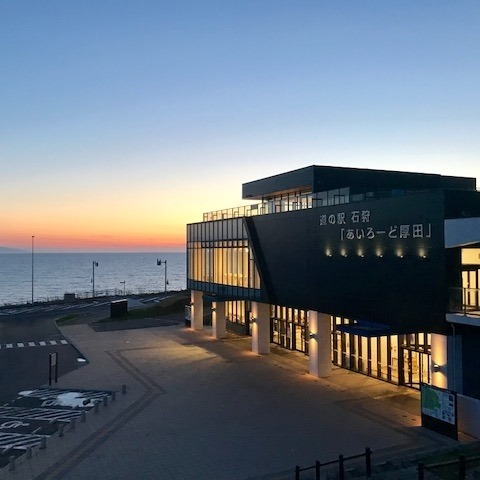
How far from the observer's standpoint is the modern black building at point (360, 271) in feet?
66.8

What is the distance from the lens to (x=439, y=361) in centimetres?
2103

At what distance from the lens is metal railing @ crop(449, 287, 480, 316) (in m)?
19.8

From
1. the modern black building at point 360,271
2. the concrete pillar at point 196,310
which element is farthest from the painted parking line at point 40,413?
the concrete pillar at point 196,310

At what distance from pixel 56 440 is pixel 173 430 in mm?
4484

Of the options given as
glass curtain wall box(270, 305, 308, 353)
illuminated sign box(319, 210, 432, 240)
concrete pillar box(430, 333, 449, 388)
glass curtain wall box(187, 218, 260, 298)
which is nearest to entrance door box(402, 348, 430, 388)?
concrete pillar box(430, 333, 449, 388)

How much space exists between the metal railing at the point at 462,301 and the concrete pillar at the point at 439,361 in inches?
59.7

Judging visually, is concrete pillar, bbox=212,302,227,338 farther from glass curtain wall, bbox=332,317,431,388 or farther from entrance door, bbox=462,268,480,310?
entrance door, bbox=462,268,480,310

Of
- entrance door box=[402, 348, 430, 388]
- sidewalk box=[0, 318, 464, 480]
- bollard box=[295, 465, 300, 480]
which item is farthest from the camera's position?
entrance door box=[402, 348, 430, 388]

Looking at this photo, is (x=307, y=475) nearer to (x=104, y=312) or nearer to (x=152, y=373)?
(x=152, y=373)

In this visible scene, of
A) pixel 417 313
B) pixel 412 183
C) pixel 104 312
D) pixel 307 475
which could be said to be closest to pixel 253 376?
pixel 417 313

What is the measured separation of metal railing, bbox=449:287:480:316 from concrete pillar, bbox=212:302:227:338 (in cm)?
2365

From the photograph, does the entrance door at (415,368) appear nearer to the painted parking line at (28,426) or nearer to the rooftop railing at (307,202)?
the rooftop railing at (307,202)

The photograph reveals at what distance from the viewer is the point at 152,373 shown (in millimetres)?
29422

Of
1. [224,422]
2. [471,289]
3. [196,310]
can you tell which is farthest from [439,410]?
[196,310]
